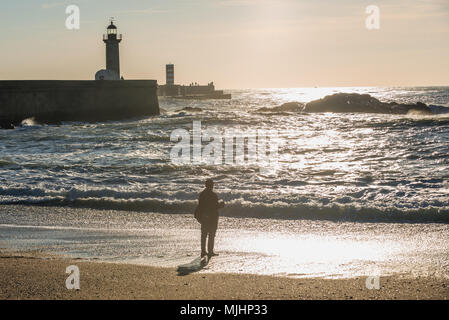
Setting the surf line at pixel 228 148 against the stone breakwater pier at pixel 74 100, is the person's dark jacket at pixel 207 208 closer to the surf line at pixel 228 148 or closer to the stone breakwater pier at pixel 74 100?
the surf line at pixel 228 148

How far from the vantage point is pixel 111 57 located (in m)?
55.2

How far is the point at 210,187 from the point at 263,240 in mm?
1714

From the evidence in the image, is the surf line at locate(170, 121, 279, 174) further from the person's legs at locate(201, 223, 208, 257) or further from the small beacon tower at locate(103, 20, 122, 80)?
A: the small beacon tower at locate(103, 20, 122, 80)

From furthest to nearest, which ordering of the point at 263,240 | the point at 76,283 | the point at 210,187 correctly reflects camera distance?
the point at 263,240 < the point at 210,187 < the point at 76,283

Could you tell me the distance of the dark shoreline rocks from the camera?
147ft

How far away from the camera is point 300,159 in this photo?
1995 centimetres

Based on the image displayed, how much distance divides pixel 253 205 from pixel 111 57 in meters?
45.8

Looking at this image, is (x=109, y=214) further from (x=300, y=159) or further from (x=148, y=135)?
(x=148, y=135)

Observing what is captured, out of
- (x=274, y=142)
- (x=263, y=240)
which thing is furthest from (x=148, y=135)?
(x=263, y=240)
